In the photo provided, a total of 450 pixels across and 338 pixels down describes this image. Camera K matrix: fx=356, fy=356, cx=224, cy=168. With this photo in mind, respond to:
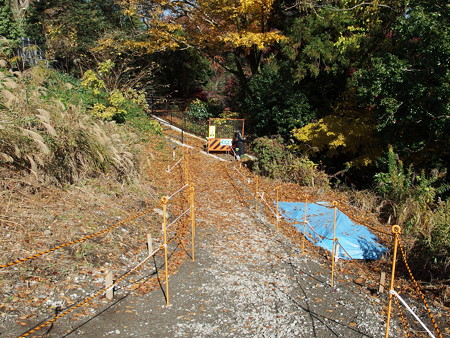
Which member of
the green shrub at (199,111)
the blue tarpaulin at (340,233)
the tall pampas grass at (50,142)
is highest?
the tall pampas grass at (50,142)

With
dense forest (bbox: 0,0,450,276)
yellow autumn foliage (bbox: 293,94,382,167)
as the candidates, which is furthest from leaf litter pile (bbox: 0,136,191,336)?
yellow autumn foliage (bbox: 293,94,382,167)

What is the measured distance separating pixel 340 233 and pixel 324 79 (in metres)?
9.68

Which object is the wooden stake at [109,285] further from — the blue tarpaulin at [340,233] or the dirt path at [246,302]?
the blue tarpaulin at [340,233]

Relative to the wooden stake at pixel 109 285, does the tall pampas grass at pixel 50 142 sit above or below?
above

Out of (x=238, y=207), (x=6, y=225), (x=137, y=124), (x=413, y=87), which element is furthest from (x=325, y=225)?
(x=137, y=124)

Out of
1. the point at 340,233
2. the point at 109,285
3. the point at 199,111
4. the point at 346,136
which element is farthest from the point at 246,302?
the point at 199,111

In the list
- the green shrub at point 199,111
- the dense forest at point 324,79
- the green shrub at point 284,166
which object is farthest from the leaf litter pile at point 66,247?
the green shrub at point 199,111

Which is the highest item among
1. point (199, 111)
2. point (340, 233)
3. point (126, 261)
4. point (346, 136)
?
point (346, 136)

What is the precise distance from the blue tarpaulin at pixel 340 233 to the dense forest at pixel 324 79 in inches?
41.1

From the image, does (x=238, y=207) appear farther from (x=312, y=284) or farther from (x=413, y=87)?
(x=413, y=87)

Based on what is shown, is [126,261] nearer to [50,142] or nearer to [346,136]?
[50,142]

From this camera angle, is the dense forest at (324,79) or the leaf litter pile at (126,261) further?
the dense forest at (324,79)

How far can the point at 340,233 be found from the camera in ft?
27.6

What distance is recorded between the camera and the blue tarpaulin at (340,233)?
26.0 ft
